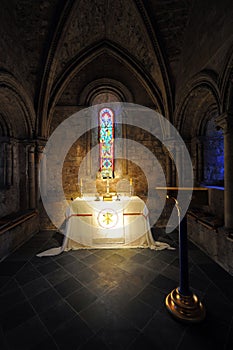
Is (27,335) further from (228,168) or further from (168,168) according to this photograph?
(168,168)

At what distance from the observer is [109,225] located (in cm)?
454

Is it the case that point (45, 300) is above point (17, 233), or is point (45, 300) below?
below

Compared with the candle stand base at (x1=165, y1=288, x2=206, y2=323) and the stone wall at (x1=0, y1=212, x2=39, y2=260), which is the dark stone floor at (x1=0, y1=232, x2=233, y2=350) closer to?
the candle stand base at (x1=165, y1=288, x2=206, y2=323)

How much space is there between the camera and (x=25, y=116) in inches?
219

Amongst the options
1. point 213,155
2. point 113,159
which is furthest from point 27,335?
point 213,155

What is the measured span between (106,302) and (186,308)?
124 centimetres

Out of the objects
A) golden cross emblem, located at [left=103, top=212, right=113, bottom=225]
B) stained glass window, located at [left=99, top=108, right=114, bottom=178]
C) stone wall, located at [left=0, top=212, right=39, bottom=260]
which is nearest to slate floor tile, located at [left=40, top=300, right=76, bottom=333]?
golden cross emblem, located at [left=103, top=212, right=113, bottom=225]

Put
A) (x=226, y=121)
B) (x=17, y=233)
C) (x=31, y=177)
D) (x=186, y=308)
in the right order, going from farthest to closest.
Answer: (x=31, y=177) < (x=17, y=233) < (x=226, y=121) < (x=186, y=308)

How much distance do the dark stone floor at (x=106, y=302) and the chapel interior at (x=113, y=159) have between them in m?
0.02

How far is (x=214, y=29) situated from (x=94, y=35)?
4296mm

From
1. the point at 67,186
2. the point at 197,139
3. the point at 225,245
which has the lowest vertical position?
the point at 225,245

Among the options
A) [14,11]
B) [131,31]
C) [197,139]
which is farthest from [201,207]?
[14,11]

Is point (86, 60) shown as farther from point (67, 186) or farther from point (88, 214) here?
point (88, 214)

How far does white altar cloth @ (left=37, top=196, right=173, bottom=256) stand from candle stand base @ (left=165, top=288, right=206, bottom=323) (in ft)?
6.70
